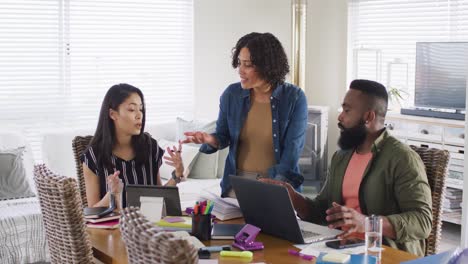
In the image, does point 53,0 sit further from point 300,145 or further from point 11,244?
point 300,145

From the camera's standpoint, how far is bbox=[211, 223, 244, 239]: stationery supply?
2.41 meters

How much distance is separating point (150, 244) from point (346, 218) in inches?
37.7

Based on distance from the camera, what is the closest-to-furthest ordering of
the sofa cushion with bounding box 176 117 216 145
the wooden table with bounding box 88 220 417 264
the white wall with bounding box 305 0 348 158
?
1. the wooden table with bounding box 88 220 417 264
2. the sofa cushion with bounding box 176 117 216 145
3. the white wall with bounding box 305 0 348 158

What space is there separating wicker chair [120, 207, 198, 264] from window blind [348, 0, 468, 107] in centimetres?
435

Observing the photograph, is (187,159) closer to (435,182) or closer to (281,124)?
(281,124)

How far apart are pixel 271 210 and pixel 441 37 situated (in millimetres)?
3646

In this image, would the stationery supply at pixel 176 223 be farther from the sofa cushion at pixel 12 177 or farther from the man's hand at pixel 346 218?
the sofa cushion at pixel 12 177

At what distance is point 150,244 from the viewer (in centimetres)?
146

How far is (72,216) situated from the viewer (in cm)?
218

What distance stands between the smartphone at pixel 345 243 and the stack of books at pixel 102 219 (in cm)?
80

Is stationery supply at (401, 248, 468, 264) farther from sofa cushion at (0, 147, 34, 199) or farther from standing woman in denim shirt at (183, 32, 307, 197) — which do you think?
sofa cushion at (0, 147, 34, 199)

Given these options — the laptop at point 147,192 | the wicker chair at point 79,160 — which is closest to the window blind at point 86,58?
the wicker chair at point 79,160

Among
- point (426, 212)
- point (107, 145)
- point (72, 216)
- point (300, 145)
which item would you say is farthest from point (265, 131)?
point (72, 216)

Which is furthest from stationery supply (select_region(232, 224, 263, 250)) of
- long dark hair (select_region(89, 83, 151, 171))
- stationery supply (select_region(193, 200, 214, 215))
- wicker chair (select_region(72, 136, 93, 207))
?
wicker chair (select_region(72, 136, 93, 207))
